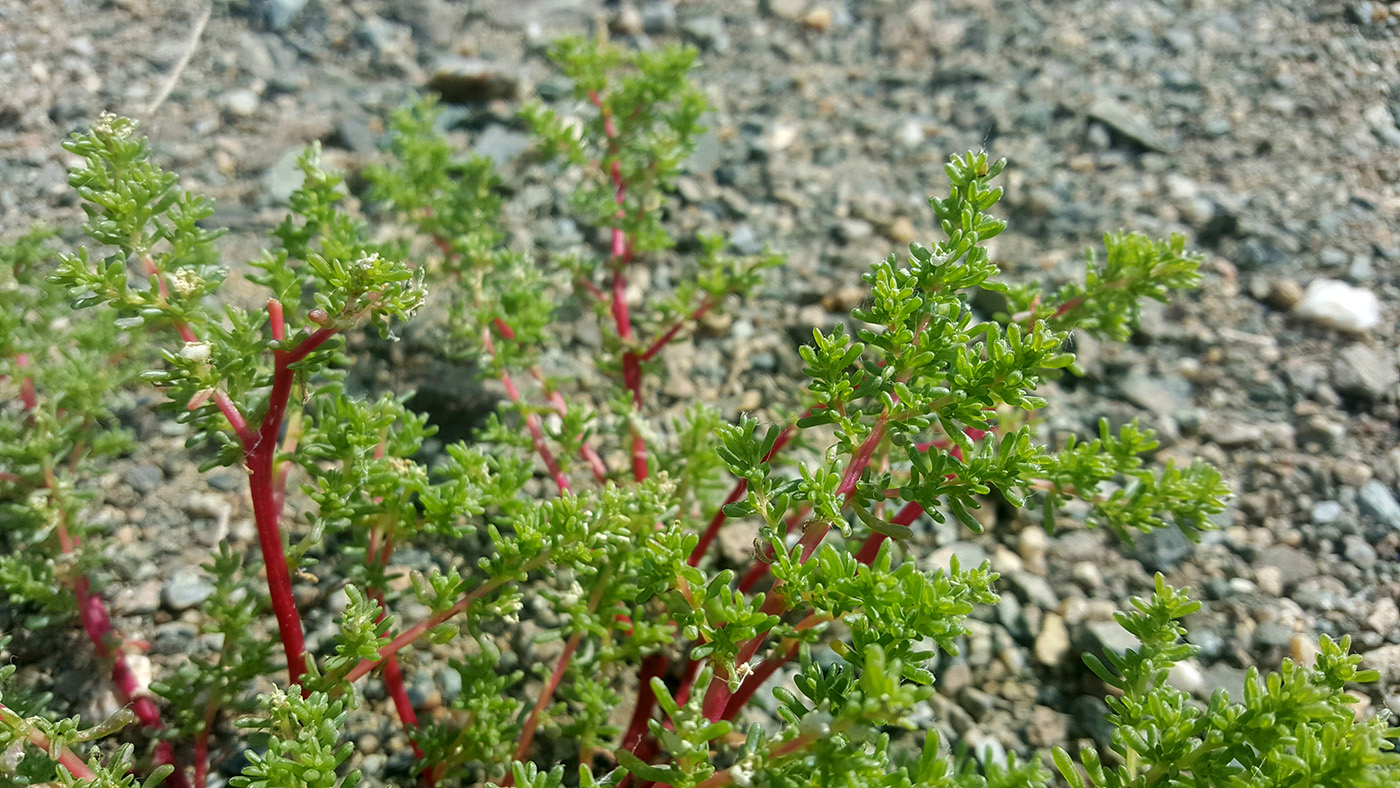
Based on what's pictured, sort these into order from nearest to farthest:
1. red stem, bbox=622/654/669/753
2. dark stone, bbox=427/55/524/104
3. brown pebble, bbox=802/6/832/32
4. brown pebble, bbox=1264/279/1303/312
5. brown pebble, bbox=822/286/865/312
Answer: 1. red stem, bbox=622/654/669/753
2. brown pebble, bbox=1264/279/1303/312
3. brown pebble, bbox=822/286/865/312
4. dark stone, bbox=427/55/524/104
5. brown pebble, bbox=802/6/832/32

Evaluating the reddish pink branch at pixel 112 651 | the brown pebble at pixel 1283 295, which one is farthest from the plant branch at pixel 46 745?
the brown pebble at pixel 1283 295

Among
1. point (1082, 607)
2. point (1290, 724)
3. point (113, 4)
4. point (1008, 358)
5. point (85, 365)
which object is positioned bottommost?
point (1082, 607)

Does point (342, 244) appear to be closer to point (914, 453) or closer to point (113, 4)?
point (914, 453)

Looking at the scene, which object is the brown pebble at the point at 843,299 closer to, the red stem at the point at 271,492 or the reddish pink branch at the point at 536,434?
the reddish pink branch at the point at 536,434

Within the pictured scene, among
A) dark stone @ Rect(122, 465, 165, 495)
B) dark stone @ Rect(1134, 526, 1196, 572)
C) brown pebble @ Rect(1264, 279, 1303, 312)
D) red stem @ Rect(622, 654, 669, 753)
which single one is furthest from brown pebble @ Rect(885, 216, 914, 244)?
dark stone @ Rect(122, 465, 165, 495)

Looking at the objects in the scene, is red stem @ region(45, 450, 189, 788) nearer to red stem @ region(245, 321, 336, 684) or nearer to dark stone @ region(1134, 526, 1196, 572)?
red stem @ region(245, 321, 336, 684)

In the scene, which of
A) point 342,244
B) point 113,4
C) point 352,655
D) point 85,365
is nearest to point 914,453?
point 352,655

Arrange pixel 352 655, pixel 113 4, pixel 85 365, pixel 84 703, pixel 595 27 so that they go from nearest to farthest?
pixel 352 655
pixel 84 703
pixel 85 365
pixel 113 4
pixel 595 27

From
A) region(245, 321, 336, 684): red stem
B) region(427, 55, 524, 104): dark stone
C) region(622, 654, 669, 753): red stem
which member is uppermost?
region(427, 55, 524, 104): dark stone
